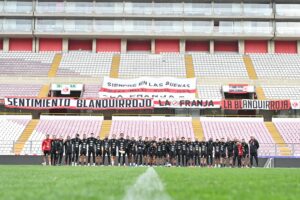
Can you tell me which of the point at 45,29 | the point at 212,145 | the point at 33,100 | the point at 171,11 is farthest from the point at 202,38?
the point at 212,145

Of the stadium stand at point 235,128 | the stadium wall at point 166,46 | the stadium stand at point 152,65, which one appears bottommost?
the stadium stand at point 235,128

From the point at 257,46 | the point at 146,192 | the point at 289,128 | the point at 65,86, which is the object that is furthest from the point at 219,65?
the point at 146,192

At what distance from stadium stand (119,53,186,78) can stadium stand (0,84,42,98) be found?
711 centimetres

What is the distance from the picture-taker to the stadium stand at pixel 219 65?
4192 centimetres

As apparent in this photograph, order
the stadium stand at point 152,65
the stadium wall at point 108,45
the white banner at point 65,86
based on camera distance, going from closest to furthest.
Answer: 1. the white banner at point 65,86
2. the stadium stand at point 152,65
3. the stadium wall at point 108,45

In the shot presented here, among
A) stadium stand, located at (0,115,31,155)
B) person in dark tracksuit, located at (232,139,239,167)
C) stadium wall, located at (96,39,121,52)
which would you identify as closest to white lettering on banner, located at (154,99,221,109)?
stadium stand, located at (0,115,31,155)

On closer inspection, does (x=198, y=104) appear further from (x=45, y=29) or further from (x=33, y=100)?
(x=45, y=29)

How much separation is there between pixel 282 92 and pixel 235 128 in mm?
6860

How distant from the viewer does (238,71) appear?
139 ft

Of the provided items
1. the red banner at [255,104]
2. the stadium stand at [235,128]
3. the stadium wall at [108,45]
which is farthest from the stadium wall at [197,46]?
the stadium stand at [235,128]

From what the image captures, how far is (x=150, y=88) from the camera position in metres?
38.8

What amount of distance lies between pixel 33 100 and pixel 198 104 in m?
12.1

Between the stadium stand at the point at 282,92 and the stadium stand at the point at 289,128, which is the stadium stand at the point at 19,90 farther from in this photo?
the stadium stand at the point at 289,128

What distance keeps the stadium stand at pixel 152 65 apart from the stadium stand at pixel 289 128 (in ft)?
30.5
